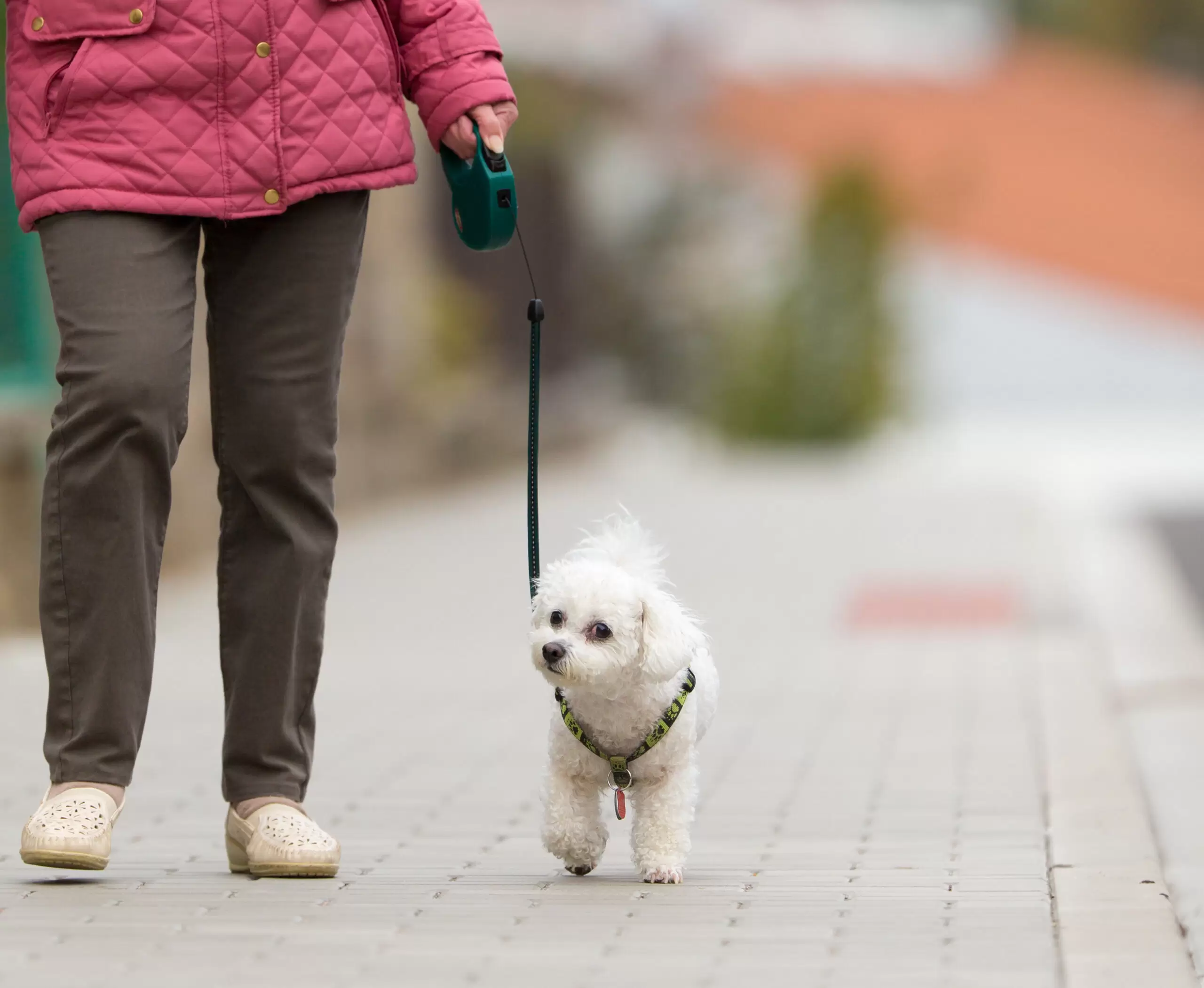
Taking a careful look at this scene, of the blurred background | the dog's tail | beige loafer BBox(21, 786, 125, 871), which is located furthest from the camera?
the blurred background

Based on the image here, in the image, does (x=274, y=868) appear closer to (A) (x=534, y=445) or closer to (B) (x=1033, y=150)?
(A) (x=534, y=445)

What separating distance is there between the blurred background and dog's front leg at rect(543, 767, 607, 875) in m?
4.97

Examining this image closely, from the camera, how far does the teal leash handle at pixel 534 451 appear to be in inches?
154

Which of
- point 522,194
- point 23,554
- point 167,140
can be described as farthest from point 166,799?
point 522,194

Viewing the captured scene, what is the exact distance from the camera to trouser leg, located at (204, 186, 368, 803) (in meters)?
3.88

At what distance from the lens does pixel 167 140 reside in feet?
12.2

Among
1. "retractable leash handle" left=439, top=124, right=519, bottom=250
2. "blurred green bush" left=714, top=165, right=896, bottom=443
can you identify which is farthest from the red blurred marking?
"blurred green bush" left=714, top=165, right=896, bottom=443

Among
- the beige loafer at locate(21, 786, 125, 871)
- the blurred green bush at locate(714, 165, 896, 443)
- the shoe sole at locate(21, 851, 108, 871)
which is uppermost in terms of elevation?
the beige loafer at locate(21, 786, 125, 871)

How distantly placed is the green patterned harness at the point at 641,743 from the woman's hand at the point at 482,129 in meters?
1.00

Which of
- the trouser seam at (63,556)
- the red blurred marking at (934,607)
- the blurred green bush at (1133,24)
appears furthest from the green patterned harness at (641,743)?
the blurred green bush at (1133,24)

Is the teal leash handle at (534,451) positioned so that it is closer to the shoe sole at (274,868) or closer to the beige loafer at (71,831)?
the shoe sole at (274,868)

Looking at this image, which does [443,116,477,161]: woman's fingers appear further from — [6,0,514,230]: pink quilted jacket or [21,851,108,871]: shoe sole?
[21,851,108,871]: shoe sole

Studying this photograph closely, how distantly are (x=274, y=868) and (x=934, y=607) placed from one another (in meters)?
6.77

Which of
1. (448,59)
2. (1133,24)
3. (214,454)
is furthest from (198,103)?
(1133,24)
